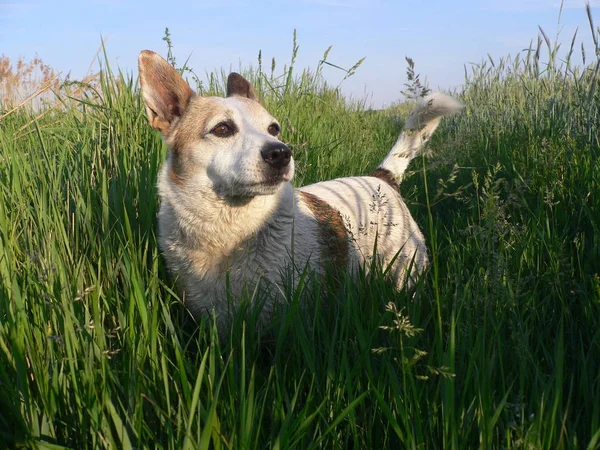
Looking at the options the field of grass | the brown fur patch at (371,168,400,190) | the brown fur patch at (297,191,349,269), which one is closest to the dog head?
the field of grass

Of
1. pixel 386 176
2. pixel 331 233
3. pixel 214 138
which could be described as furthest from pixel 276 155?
pixel 386 176

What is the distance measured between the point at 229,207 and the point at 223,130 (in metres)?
0.46

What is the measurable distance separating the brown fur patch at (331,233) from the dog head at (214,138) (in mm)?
447

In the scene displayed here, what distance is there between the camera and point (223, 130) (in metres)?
3.10

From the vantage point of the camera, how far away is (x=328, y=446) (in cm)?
160

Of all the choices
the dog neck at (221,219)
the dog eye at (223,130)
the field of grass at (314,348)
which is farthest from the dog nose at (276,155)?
the field of grass at (314,348)

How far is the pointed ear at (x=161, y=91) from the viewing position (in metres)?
3.14

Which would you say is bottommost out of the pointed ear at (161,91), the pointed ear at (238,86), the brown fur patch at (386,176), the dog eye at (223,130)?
the brown fur patch at (386,176)

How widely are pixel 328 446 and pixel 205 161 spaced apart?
1.84 metres

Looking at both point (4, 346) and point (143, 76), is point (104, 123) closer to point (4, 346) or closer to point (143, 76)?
point (143, 76)

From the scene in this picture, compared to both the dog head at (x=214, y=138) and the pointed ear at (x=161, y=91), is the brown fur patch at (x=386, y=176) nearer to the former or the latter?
the dog head at (x=214, y=138)

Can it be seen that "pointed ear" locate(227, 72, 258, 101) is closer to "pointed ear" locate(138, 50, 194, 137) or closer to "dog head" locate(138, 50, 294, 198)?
"dog head" locate(138, 50, 294, 198)

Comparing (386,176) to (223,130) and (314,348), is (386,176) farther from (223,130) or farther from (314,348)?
(314,348)

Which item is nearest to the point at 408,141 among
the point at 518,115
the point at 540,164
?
the point at 540,164
